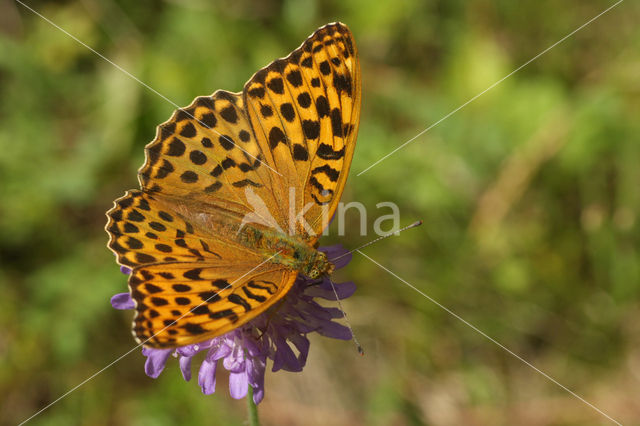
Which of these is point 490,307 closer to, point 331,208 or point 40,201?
point 331,208

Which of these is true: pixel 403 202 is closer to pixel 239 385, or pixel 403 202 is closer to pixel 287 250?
pixel 287 250

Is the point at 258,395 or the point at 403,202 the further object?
the point at 403,202

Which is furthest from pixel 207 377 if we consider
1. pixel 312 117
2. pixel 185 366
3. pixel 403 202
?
pixel 403 202

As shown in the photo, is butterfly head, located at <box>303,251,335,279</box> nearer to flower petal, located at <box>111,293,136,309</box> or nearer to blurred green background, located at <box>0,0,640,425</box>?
flower petal, located at <box>111,293,136,309</box>

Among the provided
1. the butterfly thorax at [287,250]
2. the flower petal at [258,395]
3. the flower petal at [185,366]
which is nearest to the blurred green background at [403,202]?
the flower petal at [185,366]

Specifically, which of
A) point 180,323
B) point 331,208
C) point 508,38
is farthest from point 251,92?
point 508,38

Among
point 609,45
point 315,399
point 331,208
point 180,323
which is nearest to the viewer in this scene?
point 180,323
